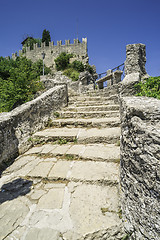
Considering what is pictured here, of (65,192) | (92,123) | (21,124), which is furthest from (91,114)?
(65,192)

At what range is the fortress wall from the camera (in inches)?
1387

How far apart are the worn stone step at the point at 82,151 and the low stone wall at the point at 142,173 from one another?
84 cm

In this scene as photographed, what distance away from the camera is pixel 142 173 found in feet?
3.29

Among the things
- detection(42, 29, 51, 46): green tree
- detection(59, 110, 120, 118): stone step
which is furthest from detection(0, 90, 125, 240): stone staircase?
detection(42, 29, 51, 46): green tree

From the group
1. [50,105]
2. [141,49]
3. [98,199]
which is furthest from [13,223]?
[141,49]

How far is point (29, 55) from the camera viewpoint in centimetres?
3872

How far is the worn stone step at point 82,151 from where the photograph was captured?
2129 mm

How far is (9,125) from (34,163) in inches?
37.0

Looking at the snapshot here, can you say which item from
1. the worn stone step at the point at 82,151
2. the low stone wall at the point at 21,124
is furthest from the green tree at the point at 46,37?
the worn stone step at the point at 82,151

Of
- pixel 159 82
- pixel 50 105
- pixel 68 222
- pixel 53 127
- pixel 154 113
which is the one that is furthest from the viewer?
pixel 50 105

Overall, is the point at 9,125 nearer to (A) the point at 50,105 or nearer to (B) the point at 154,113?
(A) the point at 50,105

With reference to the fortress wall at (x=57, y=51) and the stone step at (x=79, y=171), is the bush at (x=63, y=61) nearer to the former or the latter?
the fortress wall at (x=57, y=51)

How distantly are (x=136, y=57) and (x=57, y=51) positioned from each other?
36408 millimetres

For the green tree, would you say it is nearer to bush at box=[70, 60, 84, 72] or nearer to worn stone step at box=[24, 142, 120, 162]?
bush at box=[70, 60, 84, 72]
